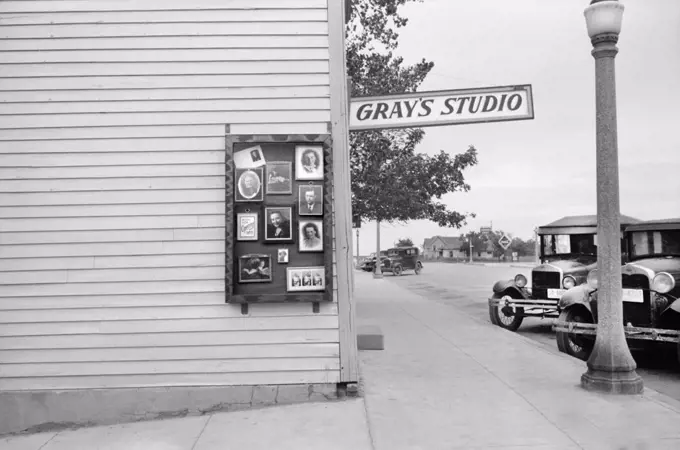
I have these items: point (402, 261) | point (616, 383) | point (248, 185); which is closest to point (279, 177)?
point (248, 185)

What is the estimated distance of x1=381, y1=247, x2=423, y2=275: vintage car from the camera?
44.8m

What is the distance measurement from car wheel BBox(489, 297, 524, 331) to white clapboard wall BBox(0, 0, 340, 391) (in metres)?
7.52

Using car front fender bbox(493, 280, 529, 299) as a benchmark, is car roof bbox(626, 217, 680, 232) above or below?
above

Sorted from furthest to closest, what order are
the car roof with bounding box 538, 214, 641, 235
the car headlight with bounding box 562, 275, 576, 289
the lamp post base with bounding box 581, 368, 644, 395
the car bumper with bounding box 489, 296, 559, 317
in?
the car roof with bounding box 538, 214, 641, 235 < the car headlight with bounding box 562, 275, 576, 289 < the car bumper with bounding box 489, 296, 559, 317 < the lamp post base with bounding box 581, 368, 644, 395

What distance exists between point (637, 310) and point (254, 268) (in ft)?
19.8

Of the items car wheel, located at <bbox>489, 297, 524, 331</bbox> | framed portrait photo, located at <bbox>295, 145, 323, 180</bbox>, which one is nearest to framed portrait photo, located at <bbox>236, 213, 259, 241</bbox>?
framed portrait photo, located at <bbox>295, 145, 323, 180</bbox>

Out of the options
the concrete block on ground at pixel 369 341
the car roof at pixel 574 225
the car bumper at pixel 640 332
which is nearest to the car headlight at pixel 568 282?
the car roof at pixel 574 225

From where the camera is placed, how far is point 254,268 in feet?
19.2

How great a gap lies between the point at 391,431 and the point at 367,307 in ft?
38.1

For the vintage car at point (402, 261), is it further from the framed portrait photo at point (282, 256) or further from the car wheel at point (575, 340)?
the framed portrait photo at point (282, 256)

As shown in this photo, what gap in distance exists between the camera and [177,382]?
18.9 ft

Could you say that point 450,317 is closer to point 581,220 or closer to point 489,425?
point 581,220

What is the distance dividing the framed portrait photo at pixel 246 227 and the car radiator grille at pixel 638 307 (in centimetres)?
598

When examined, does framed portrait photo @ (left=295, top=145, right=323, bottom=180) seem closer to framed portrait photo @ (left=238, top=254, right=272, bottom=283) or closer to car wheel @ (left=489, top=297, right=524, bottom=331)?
framed portrait photo @ (left=238, top=254, right=272, bottom=283)
